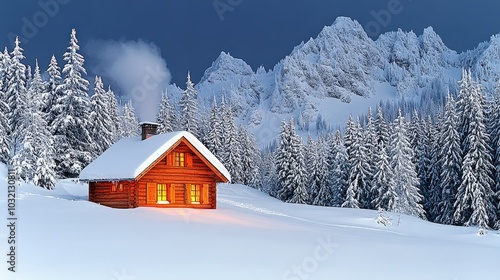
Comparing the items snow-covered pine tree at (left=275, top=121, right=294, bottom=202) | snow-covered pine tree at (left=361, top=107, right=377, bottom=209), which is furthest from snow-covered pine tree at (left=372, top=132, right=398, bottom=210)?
snow-covered pine tree at (left=275, top=121, right=294, bottom=202)

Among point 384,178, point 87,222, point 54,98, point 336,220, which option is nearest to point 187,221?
point 87,222

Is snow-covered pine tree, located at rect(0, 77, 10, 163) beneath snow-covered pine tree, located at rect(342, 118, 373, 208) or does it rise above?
above

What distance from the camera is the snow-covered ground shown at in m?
15.0

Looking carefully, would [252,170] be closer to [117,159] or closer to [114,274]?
[117,159]

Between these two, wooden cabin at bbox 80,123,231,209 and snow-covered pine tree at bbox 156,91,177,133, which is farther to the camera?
snow-covered pine tree at bbox 156,91,177,133

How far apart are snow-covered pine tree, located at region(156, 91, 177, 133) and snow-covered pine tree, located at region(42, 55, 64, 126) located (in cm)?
2457

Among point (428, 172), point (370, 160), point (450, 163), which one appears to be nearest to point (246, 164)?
point (370, 160)

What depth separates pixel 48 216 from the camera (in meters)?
22.1

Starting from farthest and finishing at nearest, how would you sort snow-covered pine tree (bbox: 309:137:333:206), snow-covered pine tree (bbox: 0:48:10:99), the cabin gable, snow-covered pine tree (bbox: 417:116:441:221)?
snow-covered pine tree (bbox: 309:137:333:206), snow-covered pine tree (bbox: 417:116:441:221), snow-covered pine tree (bbox: 0:48:10:99), the cabin gable

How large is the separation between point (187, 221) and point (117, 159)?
1060 centimetres

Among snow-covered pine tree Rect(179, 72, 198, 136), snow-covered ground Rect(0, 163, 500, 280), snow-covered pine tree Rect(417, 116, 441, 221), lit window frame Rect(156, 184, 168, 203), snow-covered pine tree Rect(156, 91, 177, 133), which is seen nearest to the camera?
snow-covered ground Rect(0, 163, 500, 280)

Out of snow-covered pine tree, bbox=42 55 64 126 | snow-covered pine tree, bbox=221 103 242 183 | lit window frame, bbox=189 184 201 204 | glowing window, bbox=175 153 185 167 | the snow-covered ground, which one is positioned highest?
snow-covered pine tree, bbox=42 55 64 126

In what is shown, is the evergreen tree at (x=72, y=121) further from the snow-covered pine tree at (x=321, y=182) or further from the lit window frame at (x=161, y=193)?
the snow-covered pine tree at (x=321, y=182)

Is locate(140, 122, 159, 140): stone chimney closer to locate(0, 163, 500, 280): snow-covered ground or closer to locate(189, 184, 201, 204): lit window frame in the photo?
locate(189, 184, 201, 204): lit window frame
